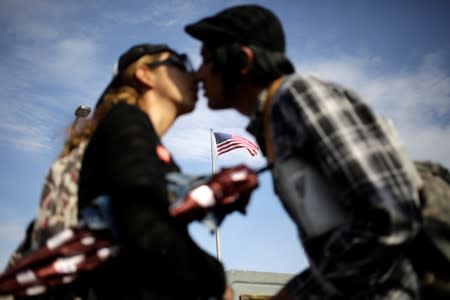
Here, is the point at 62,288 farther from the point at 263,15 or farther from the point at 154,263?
the point at 263,15

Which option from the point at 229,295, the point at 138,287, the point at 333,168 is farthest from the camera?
the point at 229,295

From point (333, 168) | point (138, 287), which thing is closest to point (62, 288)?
point (138, 287)

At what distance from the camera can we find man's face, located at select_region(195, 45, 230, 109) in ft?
8.91

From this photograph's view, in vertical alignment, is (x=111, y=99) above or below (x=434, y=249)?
above

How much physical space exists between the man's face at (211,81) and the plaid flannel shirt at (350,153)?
784mm

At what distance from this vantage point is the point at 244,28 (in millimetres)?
2523

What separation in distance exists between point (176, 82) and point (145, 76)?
247 mm

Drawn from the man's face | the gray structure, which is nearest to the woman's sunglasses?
the man's face

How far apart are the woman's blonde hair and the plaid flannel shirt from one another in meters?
1.37

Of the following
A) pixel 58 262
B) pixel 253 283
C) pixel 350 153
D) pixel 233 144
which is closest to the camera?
pixel 350 153

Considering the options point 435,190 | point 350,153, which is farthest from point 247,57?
point 435,190

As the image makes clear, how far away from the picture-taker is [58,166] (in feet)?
8.30

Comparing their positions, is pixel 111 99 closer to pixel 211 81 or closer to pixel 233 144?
pixel 211 81

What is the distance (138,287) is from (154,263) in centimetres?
18
